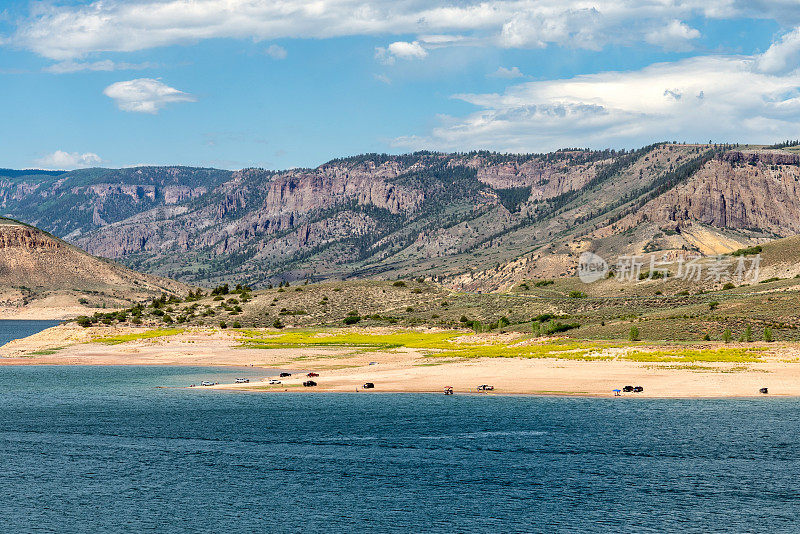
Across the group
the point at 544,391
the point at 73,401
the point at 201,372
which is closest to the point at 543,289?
the point at 201,372

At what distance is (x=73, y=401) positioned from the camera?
8094 cm

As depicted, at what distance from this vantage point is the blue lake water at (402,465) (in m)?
42.2

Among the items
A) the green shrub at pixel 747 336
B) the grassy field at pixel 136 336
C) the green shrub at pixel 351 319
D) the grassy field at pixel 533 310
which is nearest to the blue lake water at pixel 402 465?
the green shrub at pixel 747 336

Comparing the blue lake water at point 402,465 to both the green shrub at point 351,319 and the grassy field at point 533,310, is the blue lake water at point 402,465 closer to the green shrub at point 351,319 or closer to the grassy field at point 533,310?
the grassy field at point 533,310

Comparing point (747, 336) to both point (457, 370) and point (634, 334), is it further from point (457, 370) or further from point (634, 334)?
Answer: point (457, 370)

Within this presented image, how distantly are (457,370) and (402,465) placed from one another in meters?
44.5

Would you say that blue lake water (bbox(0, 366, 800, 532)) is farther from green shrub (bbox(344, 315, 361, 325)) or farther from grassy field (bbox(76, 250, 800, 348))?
green shrub (bbox(344, 315, 361, 325))

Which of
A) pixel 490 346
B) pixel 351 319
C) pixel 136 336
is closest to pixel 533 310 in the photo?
pixel 490 346

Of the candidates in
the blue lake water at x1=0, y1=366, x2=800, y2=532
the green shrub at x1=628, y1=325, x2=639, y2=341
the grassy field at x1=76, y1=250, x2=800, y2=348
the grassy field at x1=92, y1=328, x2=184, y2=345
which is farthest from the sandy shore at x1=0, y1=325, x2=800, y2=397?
the green shrub at x1=628, y1=325, x2=639, y2=341

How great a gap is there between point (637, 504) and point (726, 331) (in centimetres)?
6808

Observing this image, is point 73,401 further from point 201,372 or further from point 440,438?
point 440,438

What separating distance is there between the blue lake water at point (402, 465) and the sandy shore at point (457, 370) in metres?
5.63

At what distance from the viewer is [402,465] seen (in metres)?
52.6

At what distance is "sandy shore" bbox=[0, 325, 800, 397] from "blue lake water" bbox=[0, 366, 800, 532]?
18.5 ft
